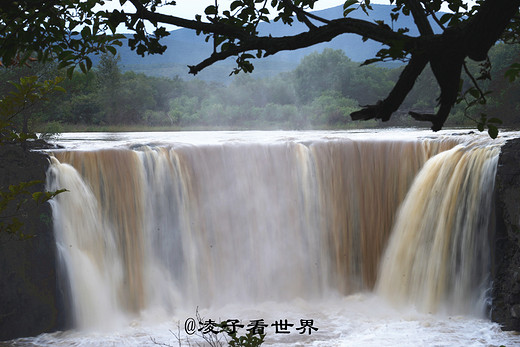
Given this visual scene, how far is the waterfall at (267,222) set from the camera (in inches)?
386

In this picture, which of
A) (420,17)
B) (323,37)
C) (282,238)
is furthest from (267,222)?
(420,17)

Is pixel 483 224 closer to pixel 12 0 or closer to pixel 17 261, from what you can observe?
pixel 17 261

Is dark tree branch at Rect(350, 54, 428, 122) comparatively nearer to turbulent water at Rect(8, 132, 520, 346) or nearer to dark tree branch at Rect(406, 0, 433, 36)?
dark tree branch at Rect(406, 0, 433, 36)

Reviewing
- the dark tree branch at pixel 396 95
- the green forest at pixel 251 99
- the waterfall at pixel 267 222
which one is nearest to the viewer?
the dark tree branch at pixel 396 95

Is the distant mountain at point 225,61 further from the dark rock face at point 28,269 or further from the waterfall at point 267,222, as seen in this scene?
the dark rock face at point 28,269

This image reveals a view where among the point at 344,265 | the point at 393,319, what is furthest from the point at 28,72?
the point at 393,319

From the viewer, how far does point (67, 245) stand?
9.91 m

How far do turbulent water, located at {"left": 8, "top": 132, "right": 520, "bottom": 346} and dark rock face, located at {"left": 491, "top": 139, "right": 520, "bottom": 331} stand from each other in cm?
18

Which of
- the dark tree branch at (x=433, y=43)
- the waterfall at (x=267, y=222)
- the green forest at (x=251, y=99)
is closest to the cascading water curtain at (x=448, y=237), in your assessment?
the waterfall at (x=267, y=222)

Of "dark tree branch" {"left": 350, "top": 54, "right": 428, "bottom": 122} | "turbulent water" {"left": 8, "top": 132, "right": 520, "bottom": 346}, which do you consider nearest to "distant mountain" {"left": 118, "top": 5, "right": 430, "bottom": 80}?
"turbulent water" {"left": 8, "top": 132, "right": 520, "bottom": 346}

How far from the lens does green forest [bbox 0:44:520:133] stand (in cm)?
2103

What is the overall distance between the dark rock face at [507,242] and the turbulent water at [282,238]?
183 millimetres

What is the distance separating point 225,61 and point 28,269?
3901 cm

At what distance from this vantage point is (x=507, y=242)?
29.8ft
